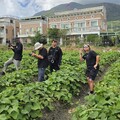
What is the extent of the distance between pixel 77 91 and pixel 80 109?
3.71 m

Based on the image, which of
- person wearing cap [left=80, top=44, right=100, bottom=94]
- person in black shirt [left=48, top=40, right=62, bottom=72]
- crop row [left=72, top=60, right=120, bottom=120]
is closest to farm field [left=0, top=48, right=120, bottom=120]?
crop row [left=72, top=60, right=120, bottom=120]

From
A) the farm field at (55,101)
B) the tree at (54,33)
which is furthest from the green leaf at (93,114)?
the tree at (54,33)

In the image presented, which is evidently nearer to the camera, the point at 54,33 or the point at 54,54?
the point at 54,54

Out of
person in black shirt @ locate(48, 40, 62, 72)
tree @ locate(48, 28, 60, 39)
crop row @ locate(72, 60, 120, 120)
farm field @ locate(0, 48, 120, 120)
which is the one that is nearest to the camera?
crop row @ locate(72, 60, 120, 120)

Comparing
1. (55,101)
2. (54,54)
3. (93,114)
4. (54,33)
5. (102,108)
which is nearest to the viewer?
(93,114)

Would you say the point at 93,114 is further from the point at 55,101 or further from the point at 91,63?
the point at 91,63

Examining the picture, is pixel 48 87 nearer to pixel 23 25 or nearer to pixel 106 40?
pixel 106 40

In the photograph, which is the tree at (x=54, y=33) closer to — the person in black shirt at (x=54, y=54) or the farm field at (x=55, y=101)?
the person in black shirt at (x=54, y=54)

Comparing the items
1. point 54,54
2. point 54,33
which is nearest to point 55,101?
point 54,54

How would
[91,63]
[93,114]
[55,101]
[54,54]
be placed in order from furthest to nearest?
[54,54], [91,63], [55,101], [93,114]

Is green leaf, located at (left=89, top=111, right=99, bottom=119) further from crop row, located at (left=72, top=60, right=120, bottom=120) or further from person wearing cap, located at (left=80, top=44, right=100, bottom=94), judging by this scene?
person wearing cap, located at (left=80, top=44, right=100, bottom=94)

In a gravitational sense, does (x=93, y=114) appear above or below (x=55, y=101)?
above

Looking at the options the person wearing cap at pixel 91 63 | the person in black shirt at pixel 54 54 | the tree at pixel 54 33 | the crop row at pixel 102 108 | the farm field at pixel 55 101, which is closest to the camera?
the crop row at pixel 102 108

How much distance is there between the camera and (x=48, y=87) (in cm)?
742
